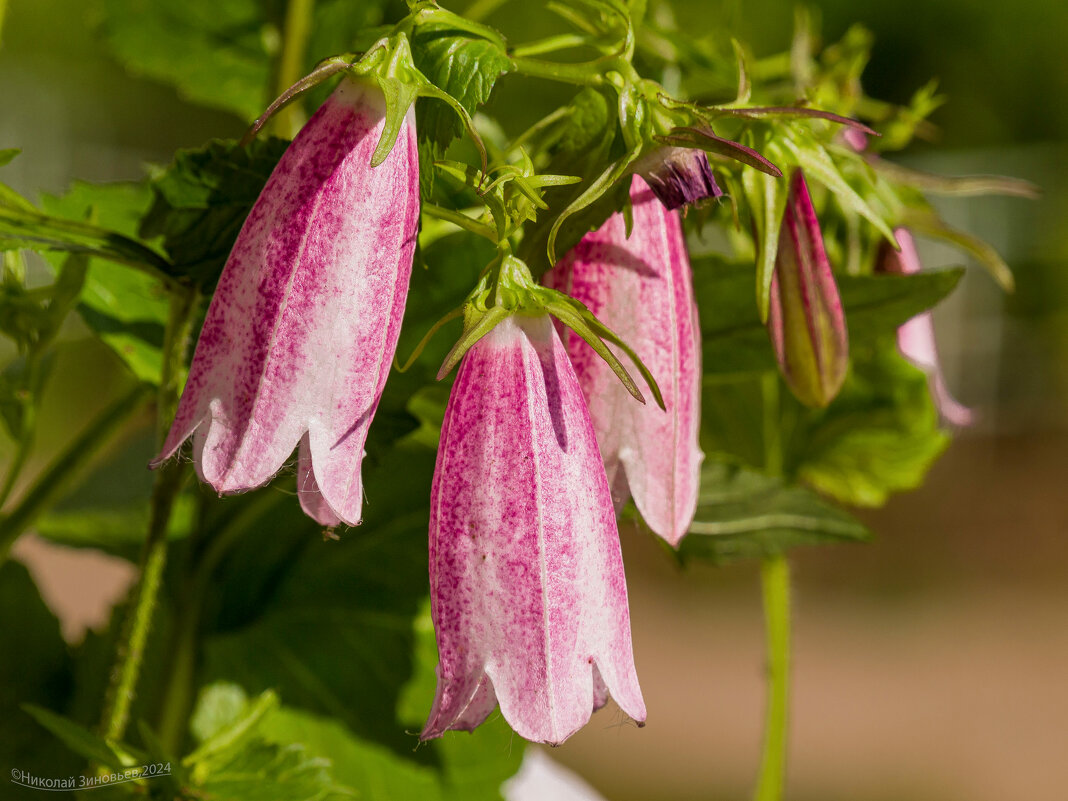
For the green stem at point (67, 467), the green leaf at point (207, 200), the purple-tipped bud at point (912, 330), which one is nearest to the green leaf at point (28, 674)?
the green stem at point (67, 467)

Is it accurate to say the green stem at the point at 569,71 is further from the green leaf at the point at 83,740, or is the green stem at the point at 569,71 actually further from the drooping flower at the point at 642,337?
the green leaf at the point at 83,740

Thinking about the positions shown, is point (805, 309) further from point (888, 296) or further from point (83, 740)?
point (83, 740)

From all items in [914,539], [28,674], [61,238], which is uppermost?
[914,539]

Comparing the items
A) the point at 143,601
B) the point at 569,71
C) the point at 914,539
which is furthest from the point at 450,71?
the point at 914,539

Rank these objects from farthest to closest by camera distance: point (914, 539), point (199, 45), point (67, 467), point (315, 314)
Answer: point (914, 539) < point (199, 45) < point (67, 467) < point (315, 314)

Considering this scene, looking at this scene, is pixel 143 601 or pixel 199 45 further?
pixel 199 45

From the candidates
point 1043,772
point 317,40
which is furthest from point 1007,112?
point 317,40

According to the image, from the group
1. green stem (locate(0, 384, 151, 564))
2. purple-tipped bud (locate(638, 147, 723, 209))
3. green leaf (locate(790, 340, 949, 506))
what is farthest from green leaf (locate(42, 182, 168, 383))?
green leaf (locate(790, 340, 949, 506))

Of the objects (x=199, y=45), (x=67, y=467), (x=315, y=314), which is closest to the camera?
(x=315, y=314)

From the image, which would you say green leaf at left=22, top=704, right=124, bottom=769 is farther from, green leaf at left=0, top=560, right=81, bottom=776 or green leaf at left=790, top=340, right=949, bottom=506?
green leaf at left=790, top=340, right=949, bottom=506

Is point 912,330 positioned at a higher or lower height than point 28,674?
higher
